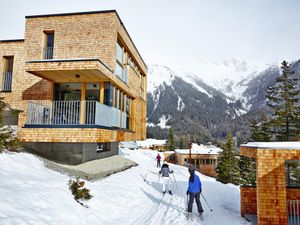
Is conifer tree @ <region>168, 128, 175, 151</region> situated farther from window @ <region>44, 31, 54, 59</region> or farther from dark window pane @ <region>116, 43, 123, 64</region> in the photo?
window @ <region>44, 31, 54, 59</region>

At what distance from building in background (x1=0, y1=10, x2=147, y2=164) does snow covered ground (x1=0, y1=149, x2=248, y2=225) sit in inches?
83.9

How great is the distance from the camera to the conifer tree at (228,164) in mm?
35781

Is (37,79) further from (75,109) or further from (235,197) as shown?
(235,197)

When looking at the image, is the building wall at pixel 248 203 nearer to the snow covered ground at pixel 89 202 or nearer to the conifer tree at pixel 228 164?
the snow covered ground at pixel 89 202

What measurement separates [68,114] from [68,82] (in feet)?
7.87

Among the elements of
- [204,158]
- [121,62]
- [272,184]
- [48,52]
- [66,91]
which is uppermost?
[48,52]

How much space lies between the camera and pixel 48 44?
1484 centimetres

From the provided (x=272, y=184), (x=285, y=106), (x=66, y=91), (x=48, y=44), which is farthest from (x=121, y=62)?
(x=285, y=106)

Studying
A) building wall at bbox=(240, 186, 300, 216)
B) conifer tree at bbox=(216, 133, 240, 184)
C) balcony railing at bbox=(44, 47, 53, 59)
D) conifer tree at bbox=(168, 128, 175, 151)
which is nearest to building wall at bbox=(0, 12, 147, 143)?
balcony railing at bbox=(44, 47, 53, 59)

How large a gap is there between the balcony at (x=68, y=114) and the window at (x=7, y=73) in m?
4.16

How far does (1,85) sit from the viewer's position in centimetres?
1506

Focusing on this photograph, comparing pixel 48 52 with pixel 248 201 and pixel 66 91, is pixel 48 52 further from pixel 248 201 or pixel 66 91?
pixel 248 201

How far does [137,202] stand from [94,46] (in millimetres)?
9485

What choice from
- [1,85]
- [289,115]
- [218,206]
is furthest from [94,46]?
[289,115]
